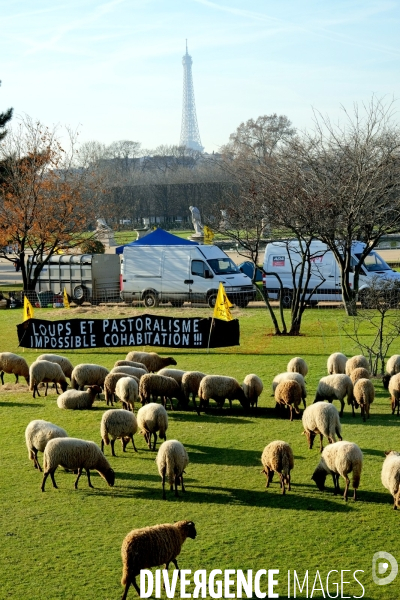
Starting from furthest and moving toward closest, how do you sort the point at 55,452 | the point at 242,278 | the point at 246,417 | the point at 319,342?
the point at 242,278
the point at 319,342
the point at 246,417
the point at 55,452

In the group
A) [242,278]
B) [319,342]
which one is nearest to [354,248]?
[242,278]

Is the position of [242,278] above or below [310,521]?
above

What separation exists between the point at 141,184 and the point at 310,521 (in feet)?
260

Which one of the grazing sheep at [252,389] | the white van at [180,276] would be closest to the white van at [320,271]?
the white van at [180,276]

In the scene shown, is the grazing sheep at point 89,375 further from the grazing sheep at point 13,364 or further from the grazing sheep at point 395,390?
the grazing sheep at point 395,390

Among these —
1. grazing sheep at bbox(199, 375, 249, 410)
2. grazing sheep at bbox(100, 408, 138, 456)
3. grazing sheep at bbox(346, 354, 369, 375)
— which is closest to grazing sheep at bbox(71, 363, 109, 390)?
grazing sheep at bbox(199, 375, 249, 410)

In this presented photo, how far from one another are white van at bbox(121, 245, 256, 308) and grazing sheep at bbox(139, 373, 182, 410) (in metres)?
15.4

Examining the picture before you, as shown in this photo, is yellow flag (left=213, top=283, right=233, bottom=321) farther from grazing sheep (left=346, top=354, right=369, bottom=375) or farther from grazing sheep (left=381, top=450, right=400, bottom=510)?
grazing sheep (left=381, top=450, right=400, bottom=510)

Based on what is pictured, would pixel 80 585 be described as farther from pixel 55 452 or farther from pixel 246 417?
pixel 246 417

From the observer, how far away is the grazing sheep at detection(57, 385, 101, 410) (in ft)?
51.6

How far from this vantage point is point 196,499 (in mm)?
10758

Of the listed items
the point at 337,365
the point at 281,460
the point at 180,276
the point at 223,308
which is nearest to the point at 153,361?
the point at 223,308

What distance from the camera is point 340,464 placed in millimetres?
10562

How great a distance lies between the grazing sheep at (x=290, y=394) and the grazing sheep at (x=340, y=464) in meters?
3.68
